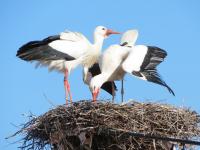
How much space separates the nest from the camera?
712 centimetres

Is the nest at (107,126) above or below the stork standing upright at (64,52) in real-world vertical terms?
below

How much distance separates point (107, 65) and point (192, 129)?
2466 mm

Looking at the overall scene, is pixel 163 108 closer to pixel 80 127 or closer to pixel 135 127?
pixel 135 127

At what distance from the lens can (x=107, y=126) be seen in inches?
279

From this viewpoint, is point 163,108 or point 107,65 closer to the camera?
point 163,108

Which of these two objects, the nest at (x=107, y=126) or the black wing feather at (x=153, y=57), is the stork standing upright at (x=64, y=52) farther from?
the nest at (x=107, y=126)

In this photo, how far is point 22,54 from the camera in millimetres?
9898

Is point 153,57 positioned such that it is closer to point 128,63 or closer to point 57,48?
point 128,63

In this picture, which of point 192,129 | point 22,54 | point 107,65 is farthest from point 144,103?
point 22,54

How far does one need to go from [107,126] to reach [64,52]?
328 centimetres

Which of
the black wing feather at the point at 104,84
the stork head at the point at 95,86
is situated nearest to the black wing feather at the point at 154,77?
the stork head at the point at 95,86

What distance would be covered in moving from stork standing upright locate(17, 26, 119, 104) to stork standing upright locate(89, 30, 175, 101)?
0.58m

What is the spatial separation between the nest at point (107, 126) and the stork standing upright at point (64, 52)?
7.79 feet

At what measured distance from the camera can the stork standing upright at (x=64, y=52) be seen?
32.5 feet
